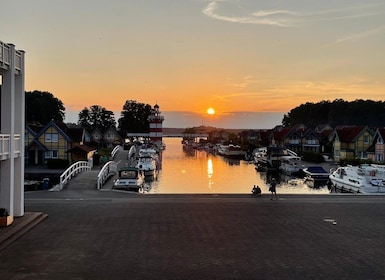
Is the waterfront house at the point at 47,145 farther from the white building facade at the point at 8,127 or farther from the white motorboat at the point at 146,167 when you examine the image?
the white building facade at the point at 8,127

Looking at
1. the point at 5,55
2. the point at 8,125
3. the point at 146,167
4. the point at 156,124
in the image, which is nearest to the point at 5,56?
the point at 5,55

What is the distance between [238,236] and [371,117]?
135 metres

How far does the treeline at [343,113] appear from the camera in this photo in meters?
140

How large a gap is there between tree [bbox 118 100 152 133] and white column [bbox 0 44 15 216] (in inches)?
4853

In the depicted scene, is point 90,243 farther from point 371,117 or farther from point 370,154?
point 371,117

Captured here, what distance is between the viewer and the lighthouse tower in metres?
123

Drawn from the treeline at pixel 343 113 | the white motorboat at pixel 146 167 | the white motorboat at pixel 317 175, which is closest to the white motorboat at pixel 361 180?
the white motorboat at pixel 317 175

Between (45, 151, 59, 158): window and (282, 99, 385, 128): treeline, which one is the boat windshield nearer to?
(45, 151, 59, 158): window

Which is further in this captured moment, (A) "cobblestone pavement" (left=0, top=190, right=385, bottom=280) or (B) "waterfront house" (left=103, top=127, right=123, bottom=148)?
(B) "waterfront house" (left=103, top=127, right=123, bottom=148)

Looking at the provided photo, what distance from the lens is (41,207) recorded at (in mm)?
22250

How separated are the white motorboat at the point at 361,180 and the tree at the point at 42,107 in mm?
75107

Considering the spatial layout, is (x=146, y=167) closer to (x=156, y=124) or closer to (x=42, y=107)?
(x=42, y=107)

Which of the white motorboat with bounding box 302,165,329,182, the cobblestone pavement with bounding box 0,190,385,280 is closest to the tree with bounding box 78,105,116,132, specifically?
the white motorboat with bounding box 302,165,329,182

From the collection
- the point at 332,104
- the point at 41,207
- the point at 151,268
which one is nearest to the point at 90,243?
the point at 151,268
